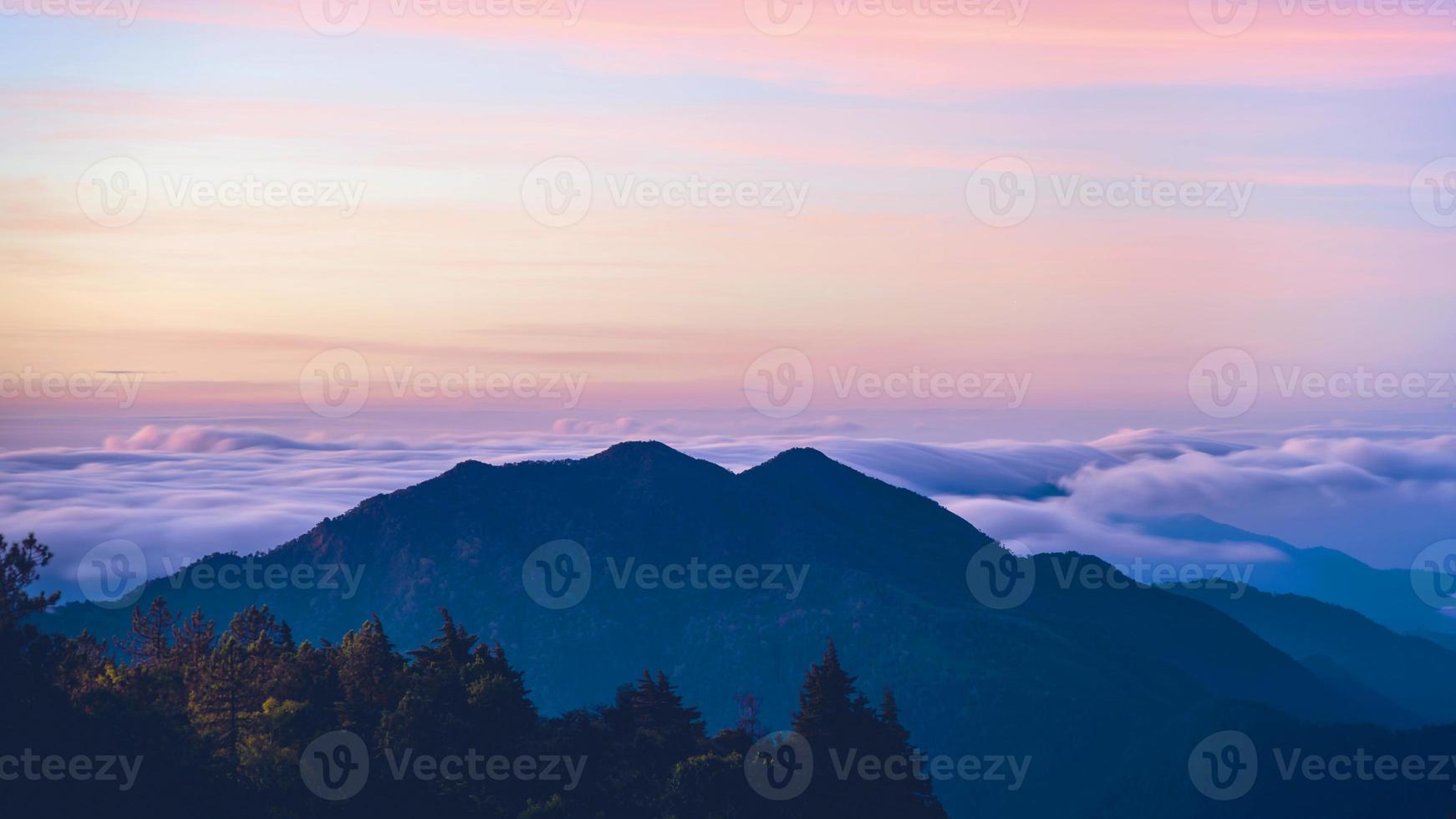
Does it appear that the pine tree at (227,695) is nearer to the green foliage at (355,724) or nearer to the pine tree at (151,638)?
the green foliage at (355,724)

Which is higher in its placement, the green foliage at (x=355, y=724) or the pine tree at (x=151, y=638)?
the pine tree at (x=151, y=638)

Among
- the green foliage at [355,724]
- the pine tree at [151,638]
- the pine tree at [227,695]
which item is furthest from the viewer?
the pine tree at [151,638]

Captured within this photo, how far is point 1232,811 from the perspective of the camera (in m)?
182

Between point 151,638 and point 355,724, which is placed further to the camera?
point 151,638

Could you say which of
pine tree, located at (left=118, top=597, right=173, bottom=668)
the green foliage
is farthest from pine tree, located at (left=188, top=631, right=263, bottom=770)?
pine tree, located at (left=118, top=597, right=173, bottom=668)

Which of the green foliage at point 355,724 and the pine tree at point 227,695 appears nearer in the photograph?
the green foliage at point 355,724

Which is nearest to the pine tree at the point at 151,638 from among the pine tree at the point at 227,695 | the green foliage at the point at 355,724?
the green foliage at the point at 355,724

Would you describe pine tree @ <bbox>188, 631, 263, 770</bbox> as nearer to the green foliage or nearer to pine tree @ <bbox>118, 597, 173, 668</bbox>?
the green foliage

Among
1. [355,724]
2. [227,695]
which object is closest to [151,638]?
[227,695]

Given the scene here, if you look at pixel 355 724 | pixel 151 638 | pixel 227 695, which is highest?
pixel 151 638

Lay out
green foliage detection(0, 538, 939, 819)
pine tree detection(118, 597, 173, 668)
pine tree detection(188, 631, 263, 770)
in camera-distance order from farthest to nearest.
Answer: pine tree detection(118, 597, 173, 668) < pine tree detection(188, 631, 263, 770) < green foliage detection(0, 538, 939, 819)

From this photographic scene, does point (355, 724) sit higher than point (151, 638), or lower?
lower

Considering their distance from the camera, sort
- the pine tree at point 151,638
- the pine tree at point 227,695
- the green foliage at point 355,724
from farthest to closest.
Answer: the pine tree at point 151,638 < the pine tree at point 227,695 < the green foliage at point 355,724

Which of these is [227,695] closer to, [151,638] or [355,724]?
[355,724]
